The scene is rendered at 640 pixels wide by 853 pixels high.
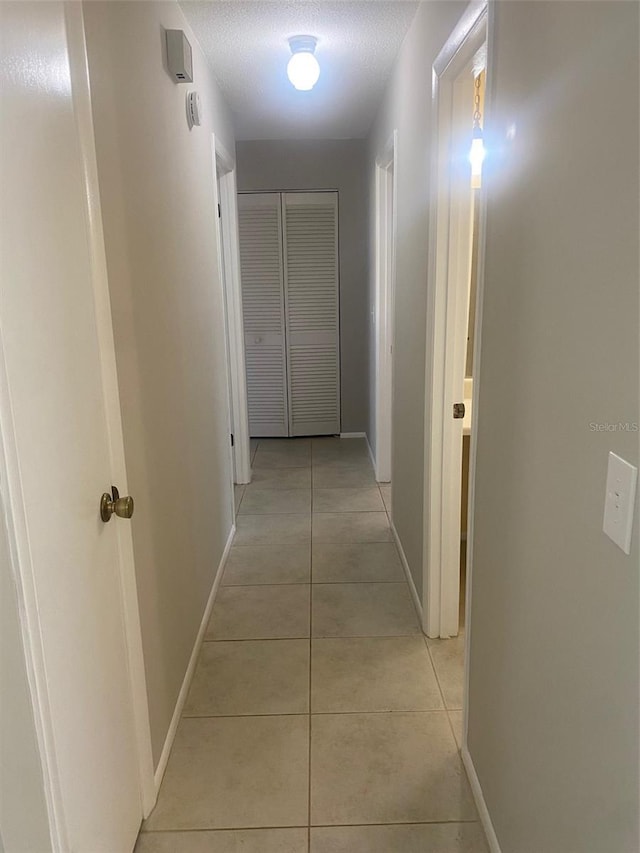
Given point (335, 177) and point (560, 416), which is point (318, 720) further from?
point (335, 177)

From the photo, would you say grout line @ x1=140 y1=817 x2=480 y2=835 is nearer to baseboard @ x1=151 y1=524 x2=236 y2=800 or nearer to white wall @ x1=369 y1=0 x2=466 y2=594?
baseboard @ x1=151 y1=524 x2=236 y2=800

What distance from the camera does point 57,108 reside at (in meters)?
1.16

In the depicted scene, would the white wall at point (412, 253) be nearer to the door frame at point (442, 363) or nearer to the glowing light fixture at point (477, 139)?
the door frame at point (442, 363)

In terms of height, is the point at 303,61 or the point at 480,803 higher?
the point at 303,61

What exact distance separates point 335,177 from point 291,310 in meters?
1.08

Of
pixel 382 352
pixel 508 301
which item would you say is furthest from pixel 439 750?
pixel 382 352

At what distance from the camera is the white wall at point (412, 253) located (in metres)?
2.26

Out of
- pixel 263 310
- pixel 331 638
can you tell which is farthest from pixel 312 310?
pixel 331 638

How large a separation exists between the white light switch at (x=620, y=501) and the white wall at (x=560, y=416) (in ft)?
0.06

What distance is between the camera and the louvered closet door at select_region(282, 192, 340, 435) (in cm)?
489

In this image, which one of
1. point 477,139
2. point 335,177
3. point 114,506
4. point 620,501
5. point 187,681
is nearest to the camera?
point 620,501

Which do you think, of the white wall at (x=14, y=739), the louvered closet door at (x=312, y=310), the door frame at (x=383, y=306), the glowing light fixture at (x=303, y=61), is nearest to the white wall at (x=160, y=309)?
the glowing light fixture at (x=303, y=61)

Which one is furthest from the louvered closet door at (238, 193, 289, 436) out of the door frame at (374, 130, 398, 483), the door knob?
the door knob

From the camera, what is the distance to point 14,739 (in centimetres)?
96
